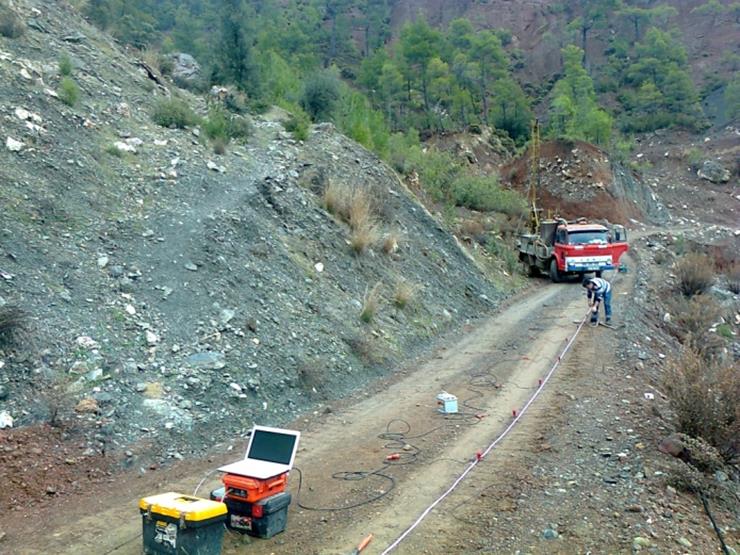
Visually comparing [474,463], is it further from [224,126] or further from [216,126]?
[224,126]

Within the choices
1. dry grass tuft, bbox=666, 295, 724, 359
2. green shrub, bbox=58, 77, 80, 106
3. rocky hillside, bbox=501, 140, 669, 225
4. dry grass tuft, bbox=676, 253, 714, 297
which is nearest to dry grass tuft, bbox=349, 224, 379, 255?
green shrub, bbox=58, 77, 80, 106

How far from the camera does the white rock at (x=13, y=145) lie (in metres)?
11.8

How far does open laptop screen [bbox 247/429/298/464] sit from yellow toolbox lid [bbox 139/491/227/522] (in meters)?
0.99

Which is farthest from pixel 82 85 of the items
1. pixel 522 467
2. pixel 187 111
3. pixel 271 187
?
pixel 522 467

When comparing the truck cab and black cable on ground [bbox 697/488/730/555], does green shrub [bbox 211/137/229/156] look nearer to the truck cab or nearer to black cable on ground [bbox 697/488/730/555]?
the truck cab

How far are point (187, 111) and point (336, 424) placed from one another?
10.4 meters

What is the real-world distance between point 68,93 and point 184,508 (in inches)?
457

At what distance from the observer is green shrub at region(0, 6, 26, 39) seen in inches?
616

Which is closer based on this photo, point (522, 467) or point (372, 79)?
point (522, 467)


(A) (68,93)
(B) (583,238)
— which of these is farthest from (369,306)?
(B) (583,238)

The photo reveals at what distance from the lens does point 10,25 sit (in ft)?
51.6

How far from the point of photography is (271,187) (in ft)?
49.6

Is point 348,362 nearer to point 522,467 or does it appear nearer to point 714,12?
point 522,467

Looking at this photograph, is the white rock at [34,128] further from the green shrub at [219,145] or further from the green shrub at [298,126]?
the green shrub at [298,126]
